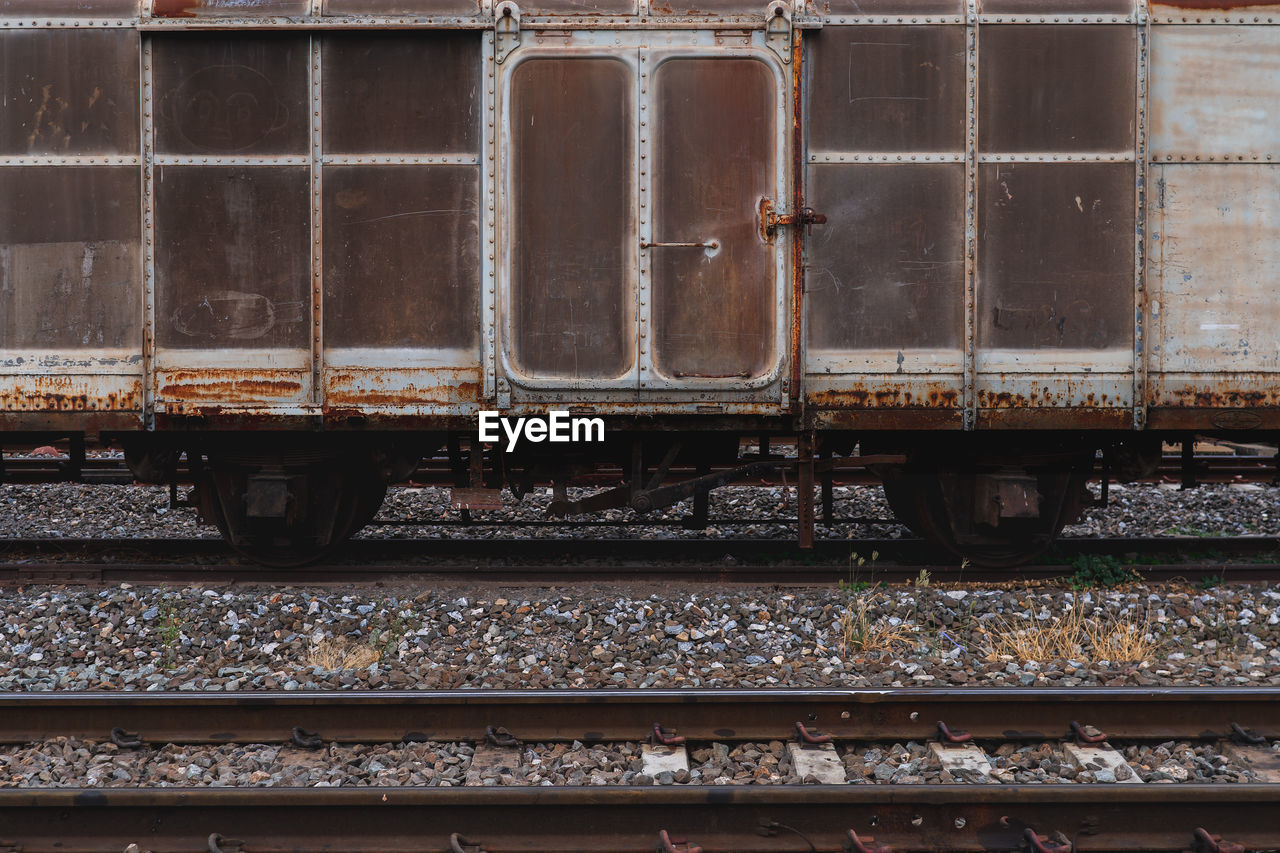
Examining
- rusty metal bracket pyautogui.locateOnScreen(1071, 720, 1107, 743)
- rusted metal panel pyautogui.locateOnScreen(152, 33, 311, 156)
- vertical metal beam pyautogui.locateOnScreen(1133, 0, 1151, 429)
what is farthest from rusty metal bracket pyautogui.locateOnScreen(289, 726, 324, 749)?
vertical metal beam pyautogui.locateOnScreen(1133, 0, 1151, 429)

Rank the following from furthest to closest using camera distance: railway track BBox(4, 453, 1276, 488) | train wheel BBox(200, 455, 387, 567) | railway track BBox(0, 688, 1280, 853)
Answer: railway track BBox(4, 453, 1276, 488), train wheel BBox(200, 455, 387, 567), railway track BBox(0, 688, 1280, 853)

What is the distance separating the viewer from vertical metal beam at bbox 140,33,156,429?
5742 mm

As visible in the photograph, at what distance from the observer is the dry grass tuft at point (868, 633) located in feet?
17.2

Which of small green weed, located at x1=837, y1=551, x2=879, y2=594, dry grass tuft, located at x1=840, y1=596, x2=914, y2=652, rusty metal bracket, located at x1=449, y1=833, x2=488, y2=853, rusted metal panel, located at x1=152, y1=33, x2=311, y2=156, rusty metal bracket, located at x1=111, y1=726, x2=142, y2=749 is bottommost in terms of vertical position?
rusty metal bracket, located at x1=449, y1=833, x2=488, y2=853

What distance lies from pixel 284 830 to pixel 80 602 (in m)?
3.31

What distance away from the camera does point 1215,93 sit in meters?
5.82

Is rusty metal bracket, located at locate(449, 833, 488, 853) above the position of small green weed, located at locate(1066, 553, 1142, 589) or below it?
below

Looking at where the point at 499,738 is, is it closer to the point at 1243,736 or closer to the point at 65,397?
the point at 1243,736

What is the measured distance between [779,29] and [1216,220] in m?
2.89

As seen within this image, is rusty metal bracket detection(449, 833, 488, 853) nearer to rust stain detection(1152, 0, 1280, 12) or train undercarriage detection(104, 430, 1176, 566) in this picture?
train undercarriage detection(104, 430, 1176, 566)

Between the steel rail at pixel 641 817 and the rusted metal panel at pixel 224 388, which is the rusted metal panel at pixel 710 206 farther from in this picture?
the steel rail at pixel 641 817

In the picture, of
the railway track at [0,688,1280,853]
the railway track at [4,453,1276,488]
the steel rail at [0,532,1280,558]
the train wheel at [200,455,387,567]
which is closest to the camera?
the railway track at [0,688,1280,853]

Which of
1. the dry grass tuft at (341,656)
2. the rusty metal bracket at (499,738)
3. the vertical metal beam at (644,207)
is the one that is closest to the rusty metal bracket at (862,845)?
the rusty metal bracket at (499,738)

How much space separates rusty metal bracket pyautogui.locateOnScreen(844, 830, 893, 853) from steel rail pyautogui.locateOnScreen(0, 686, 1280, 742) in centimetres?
82
